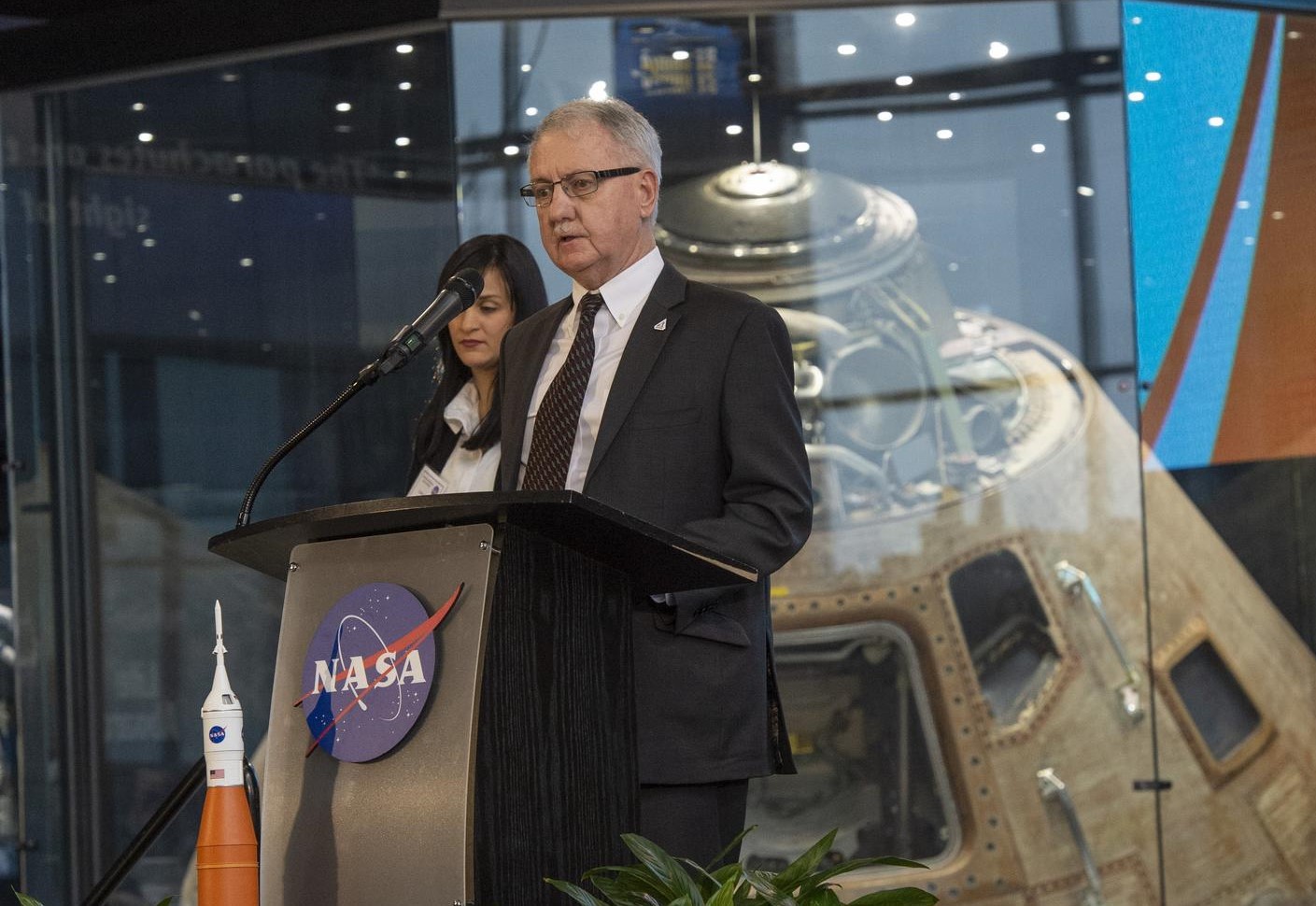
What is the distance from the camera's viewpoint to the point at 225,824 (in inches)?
70.0

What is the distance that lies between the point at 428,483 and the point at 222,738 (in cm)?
133

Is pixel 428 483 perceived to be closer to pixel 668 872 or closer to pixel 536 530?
pixel 536 530

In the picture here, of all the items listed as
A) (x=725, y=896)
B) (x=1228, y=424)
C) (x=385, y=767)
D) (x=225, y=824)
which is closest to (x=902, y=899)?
(x=725, y=896)

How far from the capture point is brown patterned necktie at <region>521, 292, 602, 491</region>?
2.24 metres

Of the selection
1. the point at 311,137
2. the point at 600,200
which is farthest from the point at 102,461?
the point at 600,200

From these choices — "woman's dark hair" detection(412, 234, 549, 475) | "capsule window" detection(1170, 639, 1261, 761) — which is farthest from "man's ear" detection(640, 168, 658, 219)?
"capsule window" detection(1170, 639, 1261, 761)

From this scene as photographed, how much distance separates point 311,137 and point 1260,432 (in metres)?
3.06

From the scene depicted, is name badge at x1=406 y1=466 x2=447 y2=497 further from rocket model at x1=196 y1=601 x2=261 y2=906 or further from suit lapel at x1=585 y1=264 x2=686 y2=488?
rocket model at x1=196 y1=601 x2=261 y2=906

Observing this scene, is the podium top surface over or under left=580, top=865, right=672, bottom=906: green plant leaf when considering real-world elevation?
over

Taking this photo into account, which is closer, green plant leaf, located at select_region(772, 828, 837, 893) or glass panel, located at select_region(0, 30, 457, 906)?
green plant leaf, located at select_region(772, 828, 837, 893)

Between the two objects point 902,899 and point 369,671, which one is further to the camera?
point 369,671

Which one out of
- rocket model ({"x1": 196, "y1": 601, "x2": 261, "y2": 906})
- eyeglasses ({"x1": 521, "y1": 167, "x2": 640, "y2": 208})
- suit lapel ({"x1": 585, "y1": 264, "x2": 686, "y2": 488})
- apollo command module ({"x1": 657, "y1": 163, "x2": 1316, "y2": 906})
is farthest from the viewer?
apollo command module ({"x1": 657, "y1": 163, "x2": 1316, "y2": 906})

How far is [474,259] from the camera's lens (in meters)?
3.30

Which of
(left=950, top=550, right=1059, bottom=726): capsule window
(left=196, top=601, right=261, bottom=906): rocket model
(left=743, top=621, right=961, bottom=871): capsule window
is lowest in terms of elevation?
(left=743, top=621, right=961, bottom=871): capsule window
